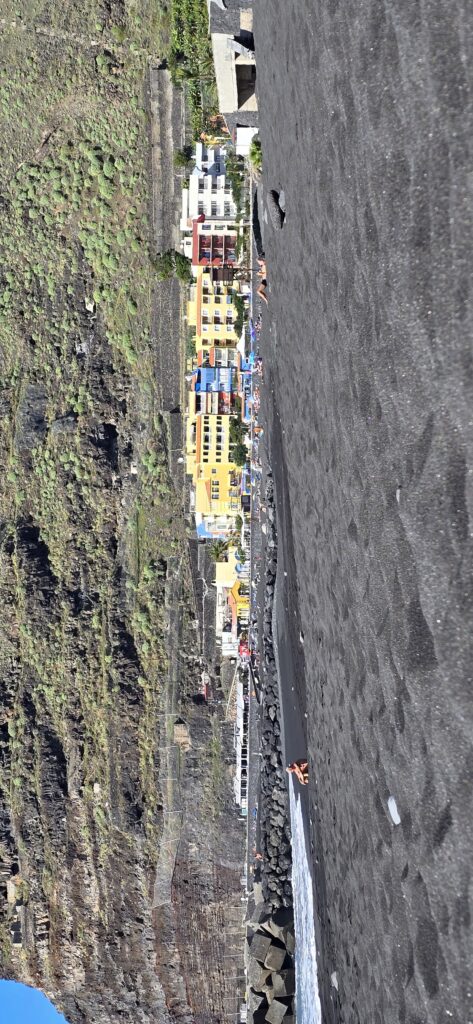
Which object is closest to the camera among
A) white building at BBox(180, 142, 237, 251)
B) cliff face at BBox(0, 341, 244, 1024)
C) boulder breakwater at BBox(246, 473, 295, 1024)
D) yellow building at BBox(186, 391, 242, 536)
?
boulder breakwater at BBox(246, 473, 295, 1024)

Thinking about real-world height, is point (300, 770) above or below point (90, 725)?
below

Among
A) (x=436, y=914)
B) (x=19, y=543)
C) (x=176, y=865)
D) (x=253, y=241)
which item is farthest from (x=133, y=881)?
(x=436, y=914)

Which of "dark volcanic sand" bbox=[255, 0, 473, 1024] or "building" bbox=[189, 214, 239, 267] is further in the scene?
"building" bbox=[189, 214, 239, 267]

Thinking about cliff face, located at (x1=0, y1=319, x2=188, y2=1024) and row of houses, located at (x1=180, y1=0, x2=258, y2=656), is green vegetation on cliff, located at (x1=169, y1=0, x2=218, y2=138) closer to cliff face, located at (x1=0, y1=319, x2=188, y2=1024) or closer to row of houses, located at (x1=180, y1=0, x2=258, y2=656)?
row of houses, located at (x1=180, y1=0, x2=258, y2=656)

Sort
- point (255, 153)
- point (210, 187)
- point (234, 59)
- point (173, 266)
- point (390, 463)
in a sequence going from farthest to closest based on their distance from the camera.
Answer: point (173, 266) < point (210, 187) < point (255, 153) < point (234, 59) < point (390, 463)

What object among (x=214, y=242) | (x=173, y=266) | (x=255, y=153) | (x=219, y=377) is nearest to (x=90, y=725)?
(x=219, y=377)

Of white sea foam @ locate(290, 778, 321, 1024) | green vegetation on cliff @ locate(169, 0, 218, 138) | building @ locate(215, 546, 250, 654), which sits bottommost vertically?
white sea foam @ locate(290, 778, 321, 1024)

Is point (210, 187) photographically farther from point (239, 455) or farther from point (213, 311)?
point (239, 455)

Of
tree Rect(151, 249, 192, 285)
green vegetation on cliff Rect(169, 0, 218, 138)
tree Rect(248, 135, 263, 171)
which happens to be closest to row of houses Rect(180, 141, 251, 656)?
tree Rect(151, 249, 192, 285)
